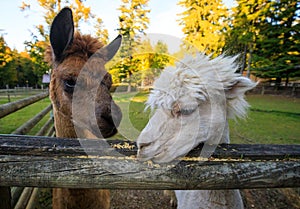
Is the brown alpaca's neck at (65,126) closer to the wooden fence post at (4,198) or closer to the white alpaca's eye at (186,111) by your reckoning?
the wooden fence post at (4,198)

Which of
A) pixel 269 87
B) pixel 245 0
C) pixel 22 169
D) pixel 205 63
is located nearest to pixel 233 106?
pixel 205 63

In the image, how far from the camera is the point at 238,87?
5.25 ft

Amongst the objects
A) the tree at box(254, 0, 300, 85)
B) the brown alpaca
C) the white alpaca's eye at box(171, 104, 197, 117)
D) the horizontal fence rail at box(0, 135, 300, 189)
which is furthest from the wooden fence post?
the tree at box(254, 0, 300, 85)

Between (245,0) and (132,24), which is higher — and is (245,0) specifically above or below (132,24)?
above

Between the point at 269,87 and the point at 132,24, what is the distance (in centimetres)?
2437

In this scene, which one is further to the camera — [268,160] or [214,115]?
[214,115]

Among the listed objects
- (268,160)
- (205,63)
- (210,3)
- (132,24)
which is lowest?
(268,160)

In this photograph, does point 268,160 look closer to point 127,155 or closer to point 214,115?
point 214,115

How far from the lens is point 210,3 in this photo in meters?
4.16

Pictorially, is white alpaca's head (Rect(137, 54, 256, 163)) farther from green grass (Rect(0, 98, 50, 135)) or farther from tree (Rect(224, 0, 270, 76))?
tree (Rect(224, 0, 270, 76))

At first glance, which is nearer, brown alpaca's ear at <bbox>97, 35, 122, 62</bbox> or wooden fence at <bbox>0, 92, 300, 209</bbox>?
wooden fence at <bbox>0, 92, 300, 209</bbox>

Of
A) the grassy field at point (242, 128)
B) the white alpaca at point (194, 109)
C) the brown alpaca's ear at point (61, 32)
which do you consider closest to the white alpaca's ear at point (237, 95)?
the white alpaca at point (194, 109)

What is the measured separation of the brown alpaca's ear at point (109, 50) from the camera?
7.87 feet

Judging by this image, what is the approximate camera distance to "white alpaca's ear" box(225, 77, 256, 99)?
156 cm
